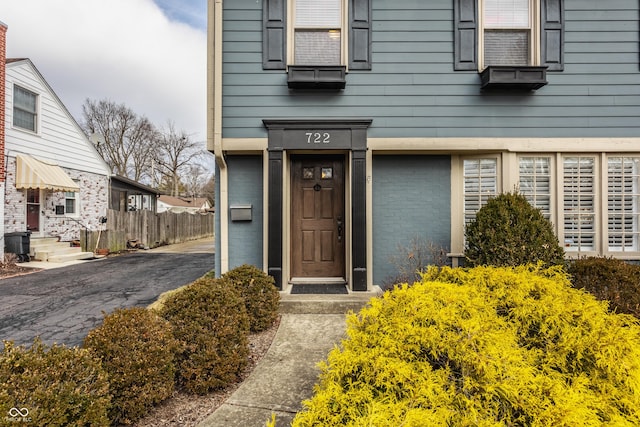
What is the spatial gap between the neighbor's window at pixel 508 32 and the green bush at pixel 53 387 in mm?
6014

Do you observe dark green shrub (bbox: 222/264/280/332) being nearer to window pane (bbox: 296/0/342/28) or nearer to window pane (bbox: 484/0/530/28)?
window pane (bbox: 296/0/342/28)

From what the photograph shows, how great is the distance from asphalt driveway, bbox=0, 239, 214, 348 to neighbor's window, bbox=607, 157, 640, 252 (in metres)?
7.71

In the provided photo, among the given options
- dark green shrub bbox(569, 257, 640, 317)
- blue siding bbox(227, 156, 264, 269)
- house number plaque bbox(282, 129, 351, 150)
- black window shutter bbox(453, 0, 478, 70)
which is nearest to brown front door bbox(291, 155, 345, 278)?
house number plaque bbox(282, 129, 351, 150)

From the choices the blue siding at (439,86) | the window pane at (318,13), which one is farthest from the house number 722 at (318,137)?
the window pane at (318,13)

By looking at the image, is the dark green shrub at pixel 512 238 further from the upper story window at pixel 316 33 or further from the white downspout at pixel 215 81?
the white downspout at pixel 215 81

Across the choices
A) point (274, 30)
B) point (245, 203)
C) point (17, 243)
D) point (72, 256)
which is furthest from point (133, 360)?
point (72, 256)

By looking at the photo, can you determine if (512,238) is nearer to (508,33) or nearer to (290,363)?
(290,363)

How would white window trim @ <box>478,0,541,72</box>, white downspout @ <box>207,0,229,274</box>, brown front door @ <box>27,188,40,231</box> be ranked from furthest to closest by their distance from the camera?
brown front door @ <box>27,188,40,231</box>, white window trim @ <box>478,0,541,72</box>, white downspout @ <box>207,0,229,274</box>

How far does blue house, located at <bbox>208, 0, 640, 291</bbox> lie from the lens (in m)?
4.69

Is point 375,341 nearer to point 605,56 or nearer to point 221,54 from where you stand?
point 221,54

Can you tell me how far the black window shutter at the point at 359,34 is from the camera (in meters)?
4.74

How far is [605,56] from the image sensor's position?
15.8 ft

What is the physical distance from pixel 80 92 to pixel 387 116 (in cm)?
3800

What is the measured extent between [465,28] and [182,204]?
33139 millimetres
